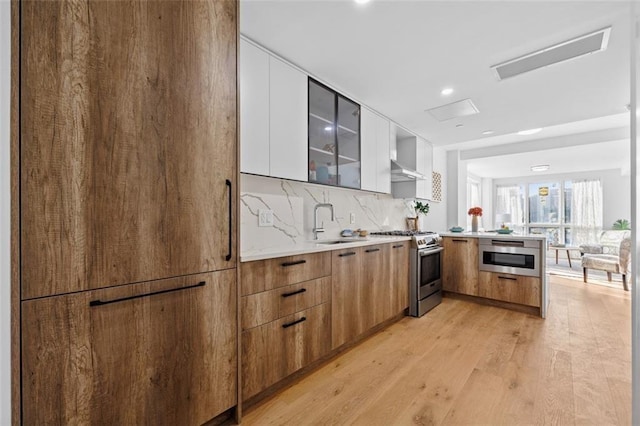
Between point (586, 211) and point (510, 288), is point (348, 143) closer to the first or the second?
point (510, 288)

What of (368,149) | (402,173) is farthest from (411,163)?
Result: (368,149)

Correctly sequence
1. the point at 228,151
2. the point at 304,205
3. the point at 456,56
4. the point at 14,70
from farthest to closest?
the point at 304,205 < the point at 456,56 < the point at 228,151 < the point at 14,70

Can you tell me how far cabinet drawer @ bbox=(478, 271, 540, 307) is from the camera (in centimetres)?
331

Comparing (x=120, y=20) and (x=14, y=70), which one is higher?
(x=120, y=20)

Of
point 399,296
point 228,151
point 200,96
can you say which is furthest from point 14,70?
point 399,296

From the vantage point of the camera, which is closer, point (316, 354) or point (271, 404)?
point (271, 404)

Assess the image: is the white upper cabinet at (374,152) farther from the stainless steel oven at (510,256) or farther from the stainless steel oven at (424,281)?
the stainless steel oven at (510,256)

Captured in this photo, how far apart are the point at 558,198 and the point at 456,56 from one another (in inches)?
323

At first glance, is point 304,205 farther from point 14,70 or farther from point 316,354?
point 14,70

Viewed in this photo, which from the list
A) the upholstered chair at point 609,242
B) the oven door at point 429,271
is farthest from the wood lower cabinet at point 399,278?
the upholstered chair at point 609,242

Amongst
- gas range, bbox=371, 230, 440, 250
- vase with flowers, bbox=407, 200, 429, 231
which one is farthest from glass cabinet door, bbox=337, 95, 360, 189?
vase with flowers, bbox=407, 200, 429, 231

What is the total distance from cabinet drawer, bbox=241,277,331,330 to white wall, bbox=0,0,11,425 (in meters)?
0.88

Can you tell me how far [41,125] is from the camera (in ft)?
2.99

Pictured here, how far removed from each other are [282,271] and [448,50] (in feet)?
6.48
